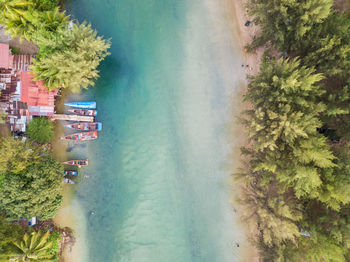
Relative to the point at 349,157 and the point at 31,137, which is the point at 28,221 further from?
the point at 349,157

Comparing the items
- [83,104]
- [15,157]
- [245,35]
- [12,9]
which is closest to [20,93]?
[83,104]

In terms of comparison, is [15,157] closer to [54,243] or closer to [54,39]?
[54,243]

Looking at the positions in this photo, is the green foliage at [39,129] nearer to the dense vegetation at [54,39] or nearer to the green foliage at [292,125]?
the dense vegetation at [54,39]

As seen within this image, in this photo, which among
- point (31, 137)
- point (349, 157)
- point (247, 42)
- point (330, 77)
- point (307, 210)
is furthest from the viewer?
point (247, 42)

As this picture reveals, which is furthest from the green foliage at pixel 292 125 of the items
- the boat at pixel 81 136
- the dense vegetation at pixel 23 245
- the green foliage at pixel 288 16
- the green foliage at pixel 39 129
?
the dense vegetation at pixel 23 245

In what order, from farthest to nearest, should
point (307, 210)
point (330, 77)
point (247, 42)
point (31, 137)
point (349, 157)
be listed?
point (247, 42), point (31, 137), point (307, 210), point (330, 77), point (349, 157)

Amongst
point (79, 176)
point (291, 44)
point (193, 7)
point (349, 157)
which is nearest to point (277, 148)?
point (349, 157)

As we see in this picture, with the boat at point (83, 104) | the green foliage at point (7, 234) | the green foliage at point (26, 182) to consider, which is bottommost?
the green foliage at point (7, 234)
